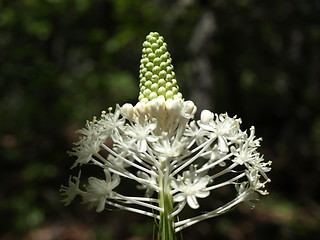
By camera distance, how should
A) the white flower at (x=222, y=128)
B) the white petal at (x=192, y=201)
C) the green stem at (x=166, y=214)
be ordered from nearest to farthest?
the white petal at (x=192, y=201) → the green stem at (x=166, y=214) → the white flower at (x=222, y=128)

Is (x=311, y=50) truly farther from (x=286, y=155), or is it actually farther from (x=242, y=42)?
(x=286, y=155)

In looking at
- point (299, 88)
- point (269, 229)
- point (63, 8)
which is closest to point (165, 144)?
point (63, 8)

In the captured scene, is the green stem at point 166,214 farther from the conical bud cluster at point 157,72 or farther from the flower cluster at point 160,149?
the conical bud cluster at point 157,72

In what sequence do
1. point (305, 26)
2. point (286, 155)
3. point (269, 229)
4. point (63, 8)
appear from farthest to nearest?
point (286, 155) → point (269, 229) → point (305, 26) → point (63, 8)

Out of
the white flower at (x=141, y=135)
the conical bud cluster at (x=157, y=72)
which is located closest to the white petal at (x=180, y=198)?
the white flower at (x=141, y=135)

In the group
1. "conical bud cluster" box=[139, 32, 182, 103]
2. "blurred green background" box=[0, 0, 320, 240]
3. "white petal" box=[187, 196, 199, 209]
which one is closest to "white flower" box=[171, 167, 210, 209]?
"white petal" box=[187, 196, 199, 209]

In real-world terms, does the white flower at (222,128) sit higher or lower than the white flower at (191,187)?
higher

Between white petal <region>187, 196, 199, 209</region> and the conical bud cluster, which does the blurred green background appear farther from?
white petal <region>187, 196, 199, 209</region>

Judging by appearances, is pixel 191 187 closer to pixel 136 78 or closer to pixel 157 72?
pixel 157 72
